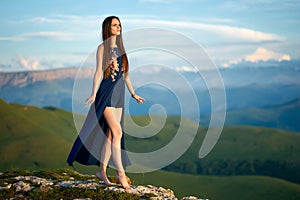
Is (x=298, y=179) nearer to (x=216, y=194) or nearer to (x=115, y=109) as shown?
(x=216, y=194)

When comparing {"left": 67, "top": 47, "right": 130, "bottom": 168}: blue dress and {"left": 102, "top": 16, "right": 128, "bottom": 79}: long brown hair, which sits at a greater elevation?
{"left": 102, "top": 16, "right": 128, "bottom": 79}: long brown hair

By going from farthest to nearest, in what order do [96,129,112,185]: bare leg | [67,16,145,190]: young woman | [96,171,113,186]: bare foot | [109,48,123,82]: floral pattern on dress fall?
[96,171,113,186]: bare foot → [96,129,112,185]: bare leg → [109,48,123,82]: floral pattern on dress → [67,16,145,190]: young woman

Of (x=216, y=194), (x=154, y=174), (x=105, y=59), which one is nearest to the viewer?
(x=105, y=59)

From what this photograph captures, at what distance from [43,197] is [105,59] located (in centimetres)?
419

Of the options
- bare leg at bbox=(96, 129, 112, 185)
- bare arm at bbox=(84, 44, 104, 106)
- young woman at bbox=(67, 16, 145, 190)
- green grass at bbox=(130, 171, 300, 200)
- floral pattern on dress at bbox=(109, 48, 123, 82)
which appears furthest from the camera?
green grass at bbox=(130, 171, 300, 200)

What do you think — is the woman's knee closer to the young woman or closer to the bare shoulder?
the young woman

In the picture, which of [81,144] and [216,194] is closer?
[81,144]

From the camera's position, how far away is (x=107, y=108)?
41.4 feet

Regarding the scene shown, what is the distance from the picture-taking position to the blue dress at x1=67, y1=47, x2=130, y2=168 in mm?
12695

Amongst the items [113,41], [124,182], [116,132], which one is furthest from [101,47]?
[124,182]

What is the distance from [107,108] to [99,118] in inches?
15.9

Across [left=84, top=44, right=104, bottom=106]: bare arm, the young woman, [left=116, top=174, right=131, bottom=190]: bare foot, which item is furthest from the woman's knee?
[left=116, top=174, right=131, bottom=190]: bare foot

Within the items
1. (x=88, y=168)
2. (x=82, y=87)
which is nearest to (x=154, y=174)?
(x=88, y=168)

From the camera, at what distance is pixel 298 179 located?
604 feet
